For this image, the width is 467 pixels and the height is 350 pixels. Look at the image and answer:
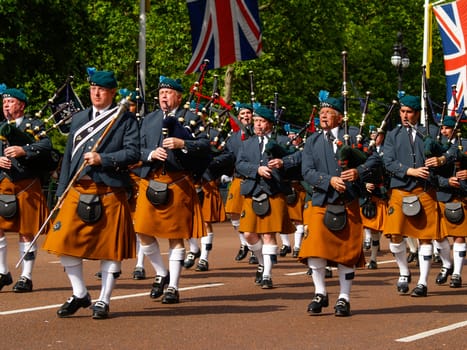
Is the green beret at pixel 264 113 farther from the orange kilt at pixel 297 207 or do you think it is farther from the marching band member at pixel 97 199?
the orange kilt at pixel 297 207

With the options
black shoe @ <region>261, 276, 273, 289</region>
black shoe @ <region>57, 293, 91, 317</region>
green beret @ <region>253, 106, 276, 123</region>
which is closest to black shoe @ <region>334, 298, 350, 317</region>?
black shoe @ <region>57, 293, 91, 317</region>

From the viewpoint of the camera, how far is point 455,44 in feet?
74.3

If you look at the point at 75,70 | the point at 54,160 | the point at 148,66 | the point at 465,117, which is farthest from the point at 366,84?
the point at 54,160

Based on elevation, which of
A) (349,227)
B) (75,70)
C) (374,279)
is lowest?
(374,279)

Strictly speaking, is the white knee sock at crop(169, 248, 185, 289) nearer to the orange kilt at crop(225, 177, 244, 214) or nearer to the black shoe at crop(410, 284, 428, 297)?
the black shoe at crop(410, 284, 428, 297)

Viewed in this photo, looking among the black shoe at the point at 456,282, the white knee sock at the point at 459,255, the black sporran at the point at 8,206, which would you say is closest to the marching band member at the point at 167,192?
the black sporran at the point at 8,206

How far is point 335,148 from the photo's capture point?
31.9ft

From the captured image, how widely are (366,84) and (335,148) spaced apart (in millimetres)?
37398

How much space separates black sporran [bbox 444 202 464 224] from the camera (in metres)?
13.2

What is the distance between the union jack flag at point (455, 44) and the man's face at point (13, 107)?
1171cm

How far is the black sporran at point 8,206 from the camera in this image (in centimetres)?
1105

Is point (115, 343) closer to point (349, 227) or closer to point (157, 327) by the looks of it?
point (157, 327)

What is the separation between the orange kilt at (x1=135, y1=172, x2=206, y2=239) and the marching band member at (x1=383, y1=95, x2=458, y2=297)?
2.36 m

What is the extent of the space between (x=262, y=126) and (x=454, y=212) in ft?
8.97
